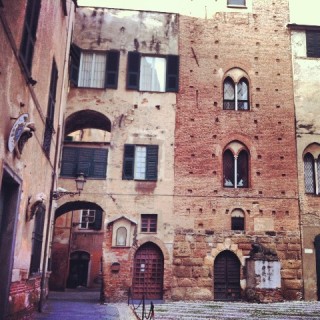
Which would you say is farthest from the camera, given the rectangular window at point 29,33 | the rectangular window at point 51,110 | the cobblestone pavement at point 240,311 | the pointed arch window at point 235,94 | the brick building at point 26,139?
the pointed arch window at point 235,94

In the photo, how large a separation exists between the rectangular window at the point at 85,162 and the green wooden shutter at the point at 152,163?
5.32 ft

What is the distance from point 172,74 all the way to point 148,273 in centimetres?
794

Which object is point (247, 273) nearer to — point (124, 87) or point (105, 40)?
point (124, 87)

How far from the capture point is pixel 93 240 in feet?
86.3

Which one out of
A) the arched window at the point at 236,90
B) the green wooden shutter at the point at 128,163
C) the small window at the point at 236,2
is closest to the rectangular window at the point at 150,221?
the green wooden shutter at the point at 128,163

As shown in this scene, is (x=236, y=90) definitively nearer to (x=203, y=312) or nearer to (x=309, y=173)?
(x=309, y=173)

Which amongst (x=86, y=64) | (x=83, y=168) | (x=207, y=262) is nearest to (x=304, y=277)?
(x=207, y=262)

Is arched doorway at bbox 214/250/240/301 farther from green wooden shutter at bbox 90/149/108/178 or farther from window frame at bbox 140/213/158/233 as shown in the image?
green wooden shutter at bbox 90/149/108/178

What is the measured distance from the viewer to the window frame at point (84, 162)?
16750mm

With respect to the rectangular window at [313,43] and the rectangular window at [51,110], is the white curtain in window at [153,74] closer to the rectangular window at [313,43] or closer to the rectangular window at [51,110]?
the rectangular window at [51,110]

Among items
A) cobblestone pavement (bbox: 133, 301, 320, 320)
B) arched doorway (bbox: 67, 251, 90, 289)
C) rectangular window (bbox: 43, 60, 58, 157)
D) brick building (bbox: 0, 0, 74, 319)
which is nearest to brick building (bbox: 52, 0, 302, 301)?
cobblestone pavement (bbox: 133, 301, 320, 320)

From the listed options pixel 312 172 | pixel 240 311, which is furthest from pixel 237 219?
pixel 240 311

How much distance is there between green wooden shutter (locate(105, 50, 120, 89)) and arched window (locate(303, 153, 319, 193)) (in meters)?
8.24

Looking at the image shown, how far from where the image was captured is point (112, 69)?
17.9 metres
